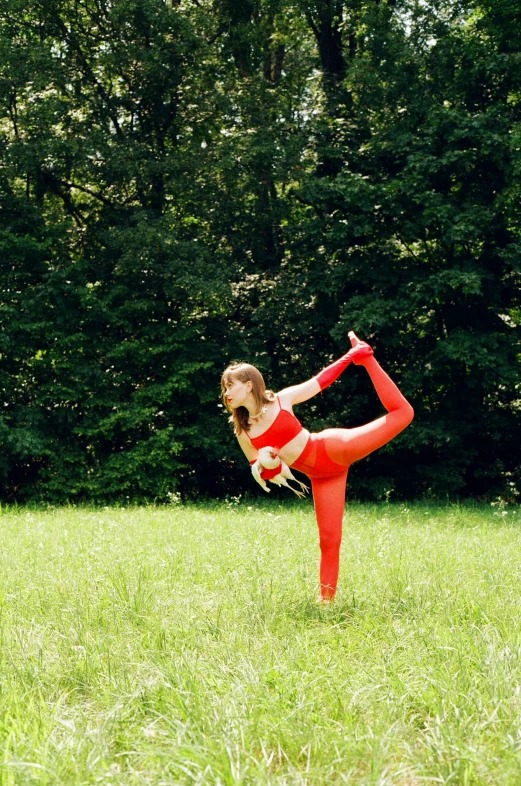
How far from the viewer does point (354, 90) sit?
16391 millimetres

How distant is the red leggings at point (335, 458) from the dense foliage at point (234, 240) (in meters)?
9.73

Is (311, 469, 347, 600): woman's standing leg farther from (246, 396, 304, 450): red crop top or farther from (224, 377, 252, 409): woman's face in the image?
(224, 377, 252, 409): woman's face

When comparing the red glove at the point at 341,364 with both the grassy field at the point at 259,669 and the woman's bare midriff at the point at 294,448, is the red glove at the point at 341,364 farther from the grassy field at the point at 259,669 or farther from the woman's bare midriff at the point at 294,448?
the grassy field at the point at 259,669

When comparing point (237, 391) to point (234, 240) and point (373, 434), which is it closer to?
point (373, 434)

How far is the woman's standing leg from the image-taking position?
5.35 metres

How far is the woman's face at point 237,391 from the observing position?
540 cm

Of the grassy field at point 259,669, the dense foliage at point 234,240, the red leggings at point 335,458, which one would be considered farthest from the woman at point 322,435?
the dense foliage at point 234,240

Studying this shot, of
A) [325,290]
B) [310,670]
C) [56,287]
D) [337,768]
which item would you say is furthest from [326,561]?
[56,287]

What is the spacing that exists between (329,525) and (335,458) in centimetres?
47

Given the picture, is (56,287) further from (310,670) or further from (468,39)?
(310,670)

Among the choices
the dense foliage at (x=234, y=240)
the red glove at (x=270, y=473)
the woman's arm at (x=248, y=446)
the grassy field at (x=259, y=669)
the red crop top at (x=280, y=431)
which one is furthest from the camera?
the dense foliage at (x=234, y=240)

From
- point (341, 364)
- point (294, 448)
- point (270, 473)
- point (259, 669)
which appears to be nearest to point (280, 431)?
point (294, 448)

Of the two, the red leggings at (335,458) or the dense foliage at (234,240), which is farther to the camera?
the dense foliage at (234,240)

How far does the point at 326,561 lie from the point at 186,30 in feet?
44.7
